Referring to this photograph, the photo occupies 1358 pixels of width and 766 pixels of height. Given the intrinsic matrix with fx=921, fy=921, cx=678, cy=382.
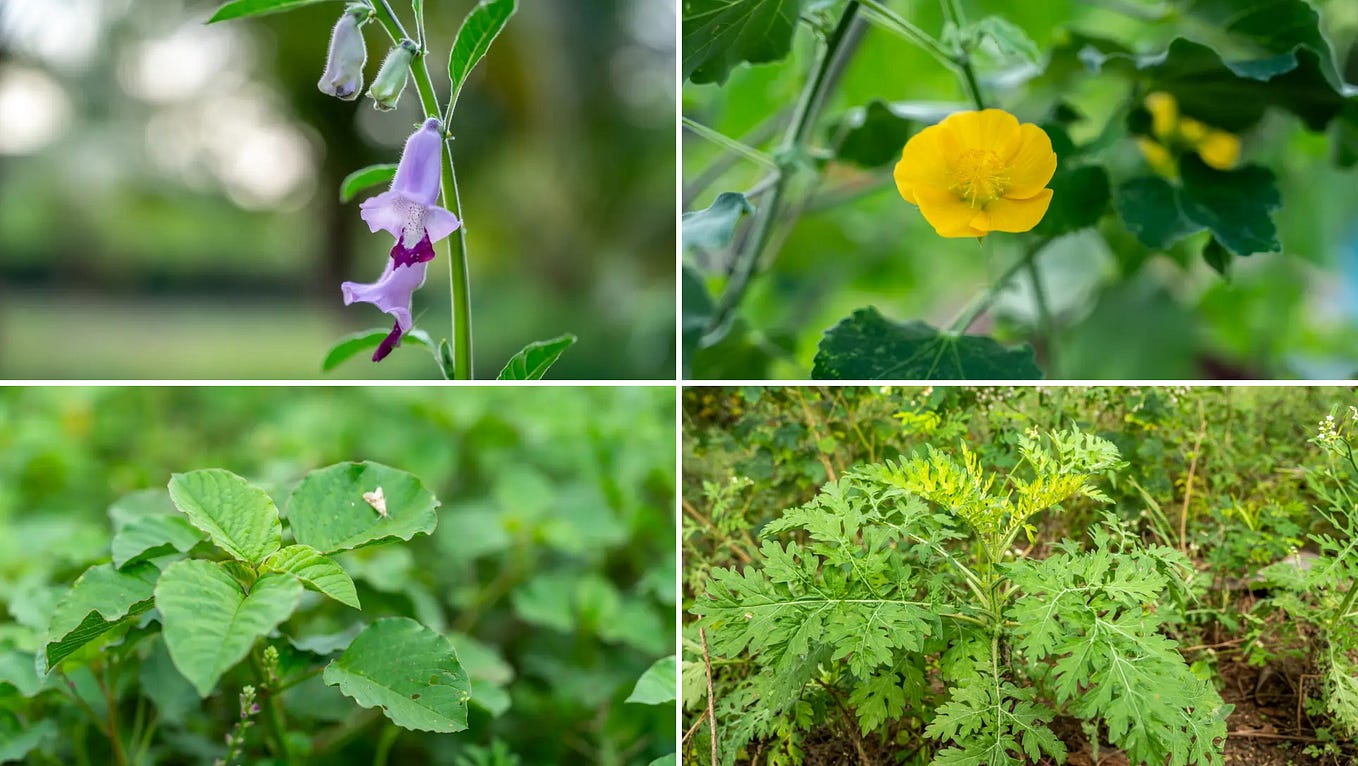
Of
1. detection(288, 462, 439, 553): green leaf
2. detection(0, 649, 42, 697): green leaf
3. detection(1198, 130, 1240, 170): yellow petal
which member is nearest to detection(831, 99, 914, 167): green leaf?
detection(1198, 130, 1240, 170): yellow petal

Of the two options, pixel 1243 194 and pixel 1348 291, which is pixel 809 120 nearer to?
pixel 1243 194

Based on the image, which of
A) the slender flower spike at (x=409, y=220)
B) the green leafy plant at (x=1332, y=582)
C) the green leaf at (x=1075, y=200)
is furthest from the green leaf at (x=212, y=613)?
the green leafy plant at (x=1332, y=582)

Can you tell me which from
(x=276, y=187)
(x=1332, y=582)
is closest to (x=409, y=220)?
(x=1332, y=582)

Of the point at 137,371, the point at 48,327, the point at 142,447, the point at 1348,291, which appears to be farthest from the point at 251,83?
the point at 1348,291

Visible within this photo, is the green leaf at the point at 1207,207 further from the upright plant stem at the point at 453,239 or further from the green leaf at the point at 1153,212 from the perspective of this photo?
the upright plant stem at the point at 453,239

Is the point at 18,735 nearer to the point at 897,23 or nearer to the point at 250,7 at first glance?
the point at 250,7

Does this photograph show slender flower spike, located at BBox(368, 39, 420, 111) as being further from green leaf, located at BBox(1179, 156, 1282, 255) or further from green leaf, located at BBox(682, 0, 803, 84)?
green leaf, located at BBox(1179, 156, 1282, 255)
